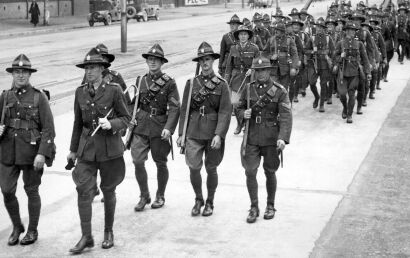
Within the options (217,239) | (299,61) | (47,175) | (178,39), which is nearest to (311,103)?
(299,61)

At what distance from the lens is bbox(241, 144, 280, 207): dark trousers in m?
8.59

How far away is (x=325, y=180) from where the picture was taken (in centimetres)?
1045

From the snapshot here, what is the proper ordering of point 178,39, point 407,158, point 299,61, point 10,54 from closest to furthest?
point 407,158, point 299,61, point 10,54, point 178,39

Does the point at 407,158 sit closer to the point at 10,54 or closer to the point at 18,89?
the point at 18,89

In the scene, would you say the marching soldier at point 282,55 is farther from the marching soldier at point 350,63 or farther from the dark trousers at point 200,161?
the dark trousers at point 200,161

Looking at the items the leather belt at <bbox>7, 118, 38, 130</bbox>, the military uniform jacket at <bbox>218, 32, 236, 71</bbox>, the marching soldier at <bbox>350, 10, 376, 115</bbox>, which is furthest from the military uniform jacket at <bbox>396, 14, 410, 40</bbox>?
the leather belt at <bbox>7, 118, 38, 130</bbox>

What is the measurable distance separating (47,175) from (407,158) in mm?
5815

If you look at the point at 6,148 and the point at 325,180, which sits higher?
the point at 6,148

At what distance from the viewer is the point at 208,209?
8789mm

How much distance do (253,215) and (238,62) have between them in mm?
5647

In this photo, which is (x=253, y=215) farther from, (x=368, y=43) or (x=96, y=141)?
(x=368, y=43)

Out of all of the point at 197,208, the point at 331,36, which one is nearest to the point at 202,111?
the point at 197,208

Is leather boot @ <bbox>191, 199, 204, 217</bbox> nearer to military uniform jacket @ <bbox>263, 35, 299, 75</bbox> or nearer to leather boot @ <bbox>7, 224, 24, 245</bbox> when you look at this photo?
leather boot @ <bbox>7, 224, 24, 245</bbox>

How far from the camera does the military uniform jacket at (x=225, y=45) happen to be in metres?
14.6
